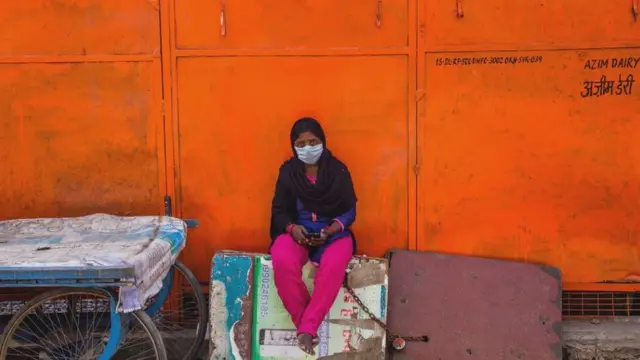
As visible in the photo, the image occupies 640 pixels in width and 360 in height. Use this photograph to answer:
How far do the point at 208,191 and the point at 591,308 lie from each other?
105 inches

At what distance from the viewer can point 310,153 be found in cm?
335

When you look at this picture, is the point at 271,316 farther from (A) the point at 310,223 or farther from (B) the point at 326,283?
(A) the point at 310,223

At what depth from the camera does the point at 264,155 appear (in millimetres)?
3852

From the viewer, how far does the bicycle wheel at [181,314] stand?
349cm

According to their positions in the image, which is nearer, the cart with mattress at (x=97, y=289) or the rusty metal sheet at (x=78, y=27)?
the cart with mattress at (x=97, y=289)

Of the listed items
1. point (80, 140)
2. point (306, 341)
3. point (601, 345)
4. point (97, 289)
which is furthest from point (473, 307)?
point (80, 140)

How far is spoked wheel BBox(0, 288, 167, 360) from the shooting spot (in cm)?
285

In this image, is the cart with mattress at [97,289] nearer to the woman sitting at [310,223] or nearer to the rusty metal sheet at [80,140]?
the rusty metal sheet at [80,140]

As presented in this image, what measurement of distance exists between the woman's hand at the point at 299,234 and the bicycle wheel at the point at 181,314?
69cm

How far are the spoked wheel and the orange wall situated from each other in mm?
678

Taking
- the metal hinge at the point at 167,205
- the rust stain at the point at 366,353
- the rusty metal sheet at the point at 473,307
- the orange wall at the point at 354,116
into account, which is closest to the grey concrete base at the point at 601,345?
the rusty metal sheet at the point at 473,307

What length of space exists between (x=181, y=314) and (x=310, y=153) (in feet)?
4.77

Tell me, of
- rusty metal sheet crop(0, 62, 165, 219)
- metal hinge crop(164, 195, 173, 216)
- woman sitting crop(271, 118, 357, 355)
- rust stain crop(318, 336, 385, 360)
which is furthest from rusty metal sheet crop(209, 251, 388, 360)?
rusty metal sheet crop(0, 62, 165, 219)

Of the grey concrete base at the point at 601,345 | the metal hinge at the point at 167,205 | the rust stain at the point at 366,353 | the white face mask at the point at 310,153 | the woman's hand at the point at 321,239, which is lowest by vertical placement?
the grey concrete base at the point at 601,345
